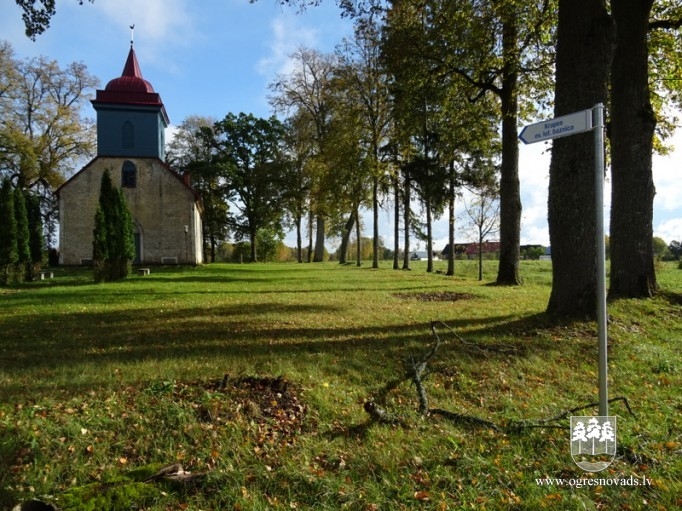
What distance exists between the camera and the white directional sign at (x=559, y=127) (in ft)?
10.9

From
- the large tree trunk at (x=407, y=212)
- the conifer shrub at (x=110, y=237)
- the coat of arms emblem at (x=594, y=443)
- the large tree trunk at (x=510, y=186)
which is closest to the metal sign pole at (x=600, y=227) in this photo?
the coat of arms emblem at (x=594, y=443)

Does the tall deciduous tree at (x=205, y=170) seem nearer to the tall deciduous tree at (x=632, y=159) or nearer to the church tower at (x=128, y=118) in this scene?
the church tower at (x=128, y=118)

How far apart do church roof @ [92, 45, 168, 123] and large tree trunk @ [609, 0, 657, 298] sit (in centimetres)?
3073

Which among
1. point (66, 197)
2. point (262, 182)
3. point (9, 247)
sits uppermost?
point (262, 182)

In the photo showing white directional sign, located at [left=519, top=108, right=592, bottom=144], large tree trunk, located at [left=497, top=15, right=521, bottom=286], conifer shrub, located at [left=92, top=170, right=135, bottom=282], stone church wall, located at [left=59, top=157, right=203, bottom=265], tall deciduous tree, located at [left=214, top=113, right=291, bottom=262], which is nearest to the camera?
white directional sign, located at [left=519, top=108, right=592, bottom=144]

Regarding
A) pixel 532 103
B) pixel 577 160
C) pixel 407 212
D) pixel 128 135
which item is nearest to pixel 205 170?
pixel 128 135

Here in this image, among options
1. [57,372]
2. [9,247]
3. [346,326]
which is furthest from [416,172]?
[57,372]

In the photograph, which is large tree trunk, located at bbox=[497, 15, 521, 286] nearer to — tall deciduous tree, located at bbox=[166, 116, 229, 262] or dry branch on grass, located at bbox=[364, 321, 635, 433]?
dry branch on grass, located at bbox=[364, 321, 635, 433]

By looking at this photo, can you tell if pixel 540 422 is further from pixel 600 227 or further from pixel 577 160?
pixel 577 160

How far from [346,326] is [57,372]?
450 cm

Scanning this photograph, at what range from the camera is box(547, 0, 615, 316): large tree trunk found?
745 centimetres

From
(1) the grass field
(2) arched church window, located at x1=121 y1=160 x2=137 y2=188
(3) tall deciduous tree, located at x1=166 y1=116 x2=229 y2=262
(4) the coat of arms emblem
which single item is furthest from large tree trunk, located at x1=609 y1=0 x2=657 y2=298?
(3) tall deciduous tree, located at x1=166 y1=116 x2=229 y2=262

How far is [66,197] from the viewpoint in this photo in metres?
31.0

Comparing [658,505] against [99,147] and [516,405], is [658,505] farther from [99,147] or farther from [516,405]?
[99,147]
